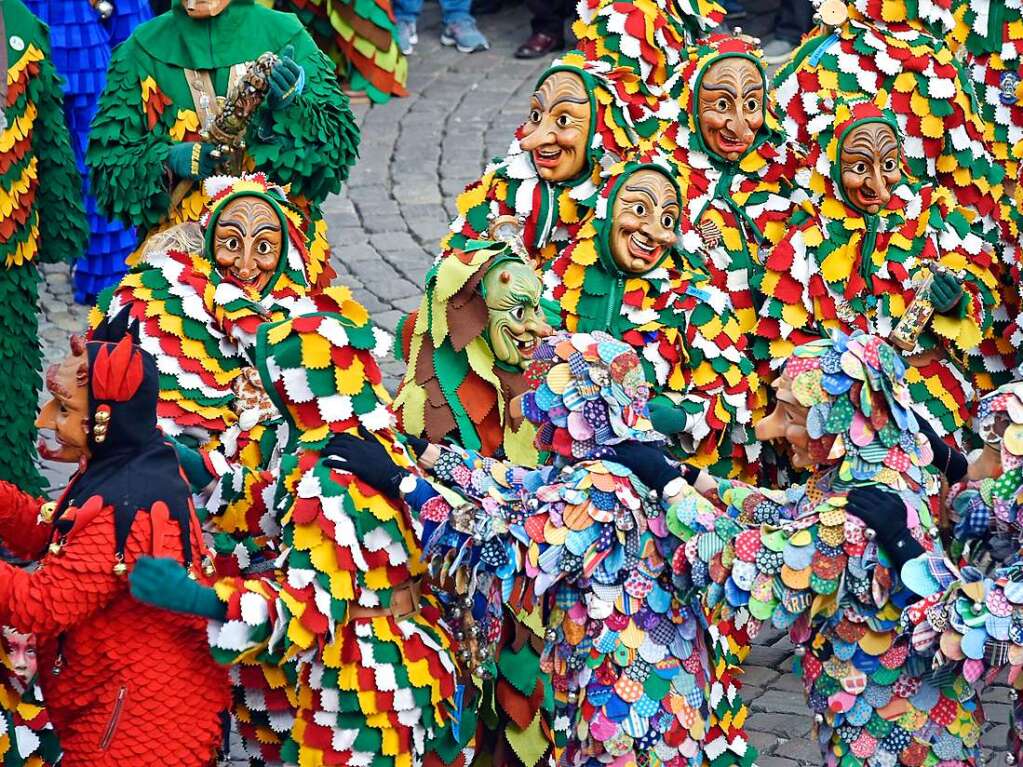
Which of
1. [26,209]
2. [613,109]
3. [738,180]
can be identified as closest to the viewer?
[613,109]

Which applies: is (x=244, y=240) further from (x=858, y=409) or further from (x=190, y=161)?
(x=858, y=409)

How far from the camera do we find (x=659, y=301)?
18.4 feet

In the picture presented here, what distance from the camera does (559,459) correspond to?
4602 millimetres

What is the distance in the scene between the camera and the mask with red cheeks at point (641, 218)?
A: 218 inches

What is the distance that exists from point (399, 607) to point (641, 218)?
1612mm

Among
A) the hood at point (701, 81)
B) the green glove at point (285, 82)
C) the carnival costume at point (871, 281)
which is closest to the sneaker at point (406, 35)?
the green glove at point (285, 82)

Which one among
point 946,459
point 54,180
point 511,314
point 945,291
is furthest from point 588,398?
point 54,180

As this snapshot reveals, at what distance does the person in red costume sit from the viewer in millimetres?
4348

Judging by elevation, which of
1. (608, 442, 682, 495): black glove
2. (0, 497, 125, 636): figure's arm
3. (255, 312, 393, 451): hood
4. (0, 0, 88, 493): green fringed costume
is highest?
(255, 312, 393, 451): hood

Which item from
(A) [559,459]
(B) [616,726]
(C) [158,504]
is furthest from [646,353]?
(C) [158,504]

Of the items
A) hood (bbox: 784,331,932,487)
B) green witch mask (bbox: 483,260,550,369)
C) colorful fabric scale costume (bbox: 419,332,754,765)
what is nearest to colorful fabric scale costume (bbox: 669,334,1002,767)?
hood (bbox: 784,331,932,487)

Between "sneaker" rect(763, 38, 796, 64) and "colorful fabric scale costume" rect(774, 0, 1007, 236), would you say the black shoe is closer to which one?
"sneaker" rect(763, 38, 796, 64)

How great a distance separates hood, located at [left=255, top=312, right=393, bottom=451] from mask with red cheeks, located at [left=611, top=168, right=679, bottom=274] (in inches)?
49.7

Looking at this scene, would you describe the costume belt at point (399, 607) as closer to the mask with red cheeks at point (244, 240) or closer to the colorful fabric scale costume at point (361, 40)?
the mask with red cheeks at point (244, 240)
